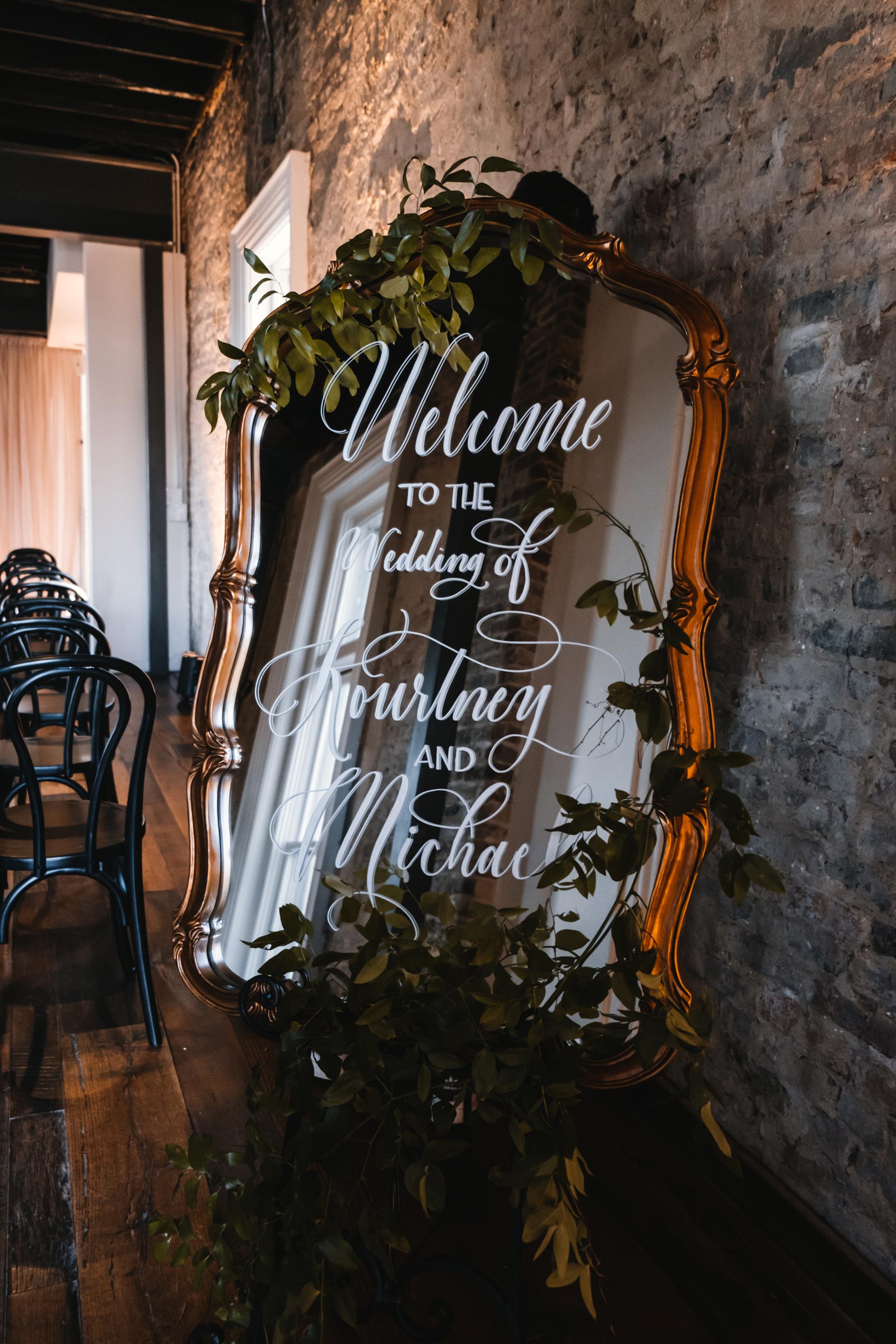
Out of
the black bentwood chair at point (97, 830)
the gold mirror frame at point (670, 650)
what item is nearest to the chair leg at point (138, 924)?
the black bentwood chair at point (97, 830)

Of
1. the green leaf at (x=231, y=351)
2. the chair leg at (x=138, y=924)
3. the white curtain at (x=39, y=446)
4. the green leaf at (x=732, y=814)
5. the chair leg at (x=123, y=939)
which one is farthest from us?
the white curtain at (x=39, y=446)

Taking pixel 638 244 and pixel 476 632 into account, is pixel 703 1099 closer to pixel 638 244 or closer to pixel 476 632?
pixel 476 632

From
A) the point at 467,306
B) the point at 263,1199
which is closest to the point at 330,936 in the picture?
the point at 263,1199

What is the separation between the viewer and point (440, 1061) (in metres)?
1.12

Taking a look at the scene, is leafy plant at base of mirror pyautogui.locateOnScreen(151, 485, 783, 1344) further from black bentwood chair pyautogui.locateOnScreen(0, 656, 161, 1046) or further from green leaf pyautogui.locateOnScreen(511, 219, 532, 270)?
black bentwood chair pyautogui.locateOnScreen(0, 656, 161, 1046)

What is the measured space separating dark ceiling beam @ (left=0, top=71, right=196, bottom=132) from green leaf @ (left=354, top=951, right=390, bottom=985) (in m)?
6.74

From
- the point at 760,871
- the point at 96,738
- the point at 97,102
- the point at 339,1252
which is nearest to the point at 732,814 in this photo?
the point at 760,871

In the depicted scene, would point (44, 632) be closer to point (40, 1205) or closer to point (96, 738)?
point (96, 738)

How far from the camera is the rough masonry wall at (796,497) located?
5.05 ft

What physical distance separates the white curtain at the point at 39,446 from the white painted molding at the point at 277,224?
22.3ft

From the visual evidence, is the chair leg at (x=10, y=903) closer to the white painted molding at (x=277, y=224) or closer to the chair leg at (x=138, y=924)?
the chair leg at (x=138, y=924)

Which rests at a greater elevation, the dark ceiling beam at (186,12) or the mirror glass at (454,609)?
the dark ceiling beam at (186,12)

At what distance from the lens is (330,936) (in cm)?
165

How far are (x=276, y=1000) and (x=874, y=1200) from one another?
1046 mm
